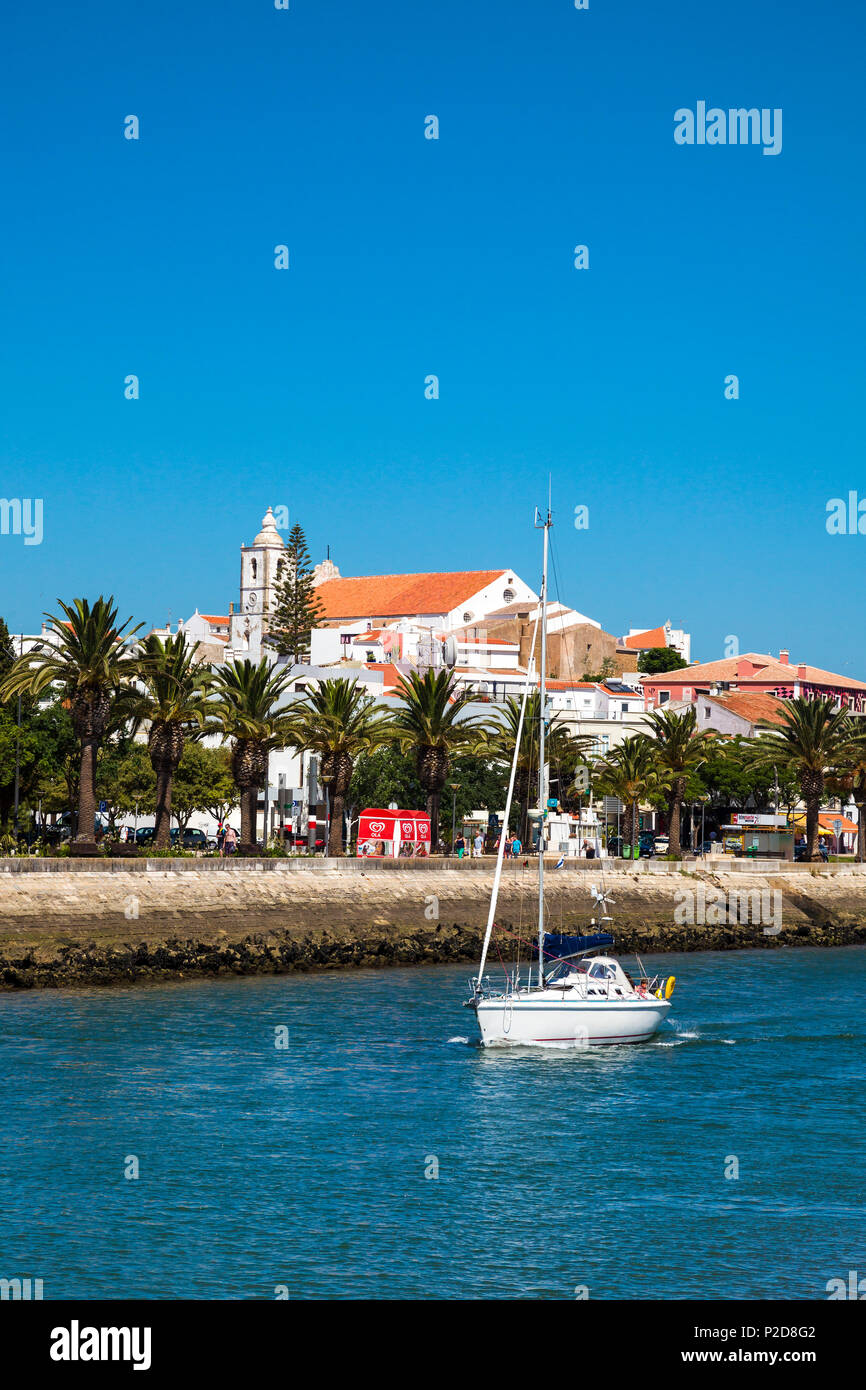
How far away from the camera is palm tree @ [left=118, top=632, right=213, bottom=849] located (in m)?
60.2

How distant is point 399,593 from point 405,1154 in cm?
15235

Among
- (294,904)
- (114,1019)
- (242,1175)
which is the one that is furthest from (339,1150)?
(294,904)

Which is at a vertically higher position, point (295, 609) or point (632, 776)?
point (295, 609)

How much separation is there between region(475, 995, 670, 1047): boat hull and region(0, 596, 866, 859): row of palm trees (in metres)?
8.59

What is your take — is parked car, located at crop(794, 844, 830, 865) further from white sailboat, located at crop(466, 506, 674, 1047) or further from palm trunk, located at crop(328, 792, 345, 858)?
white sailboat, located at crop(466, 506, 674, 1047)

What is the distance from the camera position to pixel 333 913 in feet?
195

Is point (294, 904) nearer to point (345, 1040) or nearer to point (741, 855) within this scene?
point (345, 1040)

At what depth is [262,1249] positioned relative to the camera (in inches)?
893

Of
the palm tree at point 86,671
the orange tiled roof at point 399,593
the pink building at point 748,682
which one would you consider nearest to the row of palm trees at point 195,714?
the palm tree at point 86,671

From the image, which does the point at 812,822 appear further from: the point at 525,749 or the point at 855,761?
the point at 525,749

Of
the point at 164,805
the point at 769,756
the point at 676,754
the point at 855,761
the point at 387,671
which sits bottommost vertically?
the point at 164,805

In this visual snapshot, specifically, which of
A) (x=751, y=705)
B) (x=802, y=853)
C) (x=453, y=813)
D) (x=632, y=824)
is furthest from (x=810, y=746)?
(x=751, y=705)

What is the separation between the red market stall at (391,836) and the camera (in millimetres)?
75312
